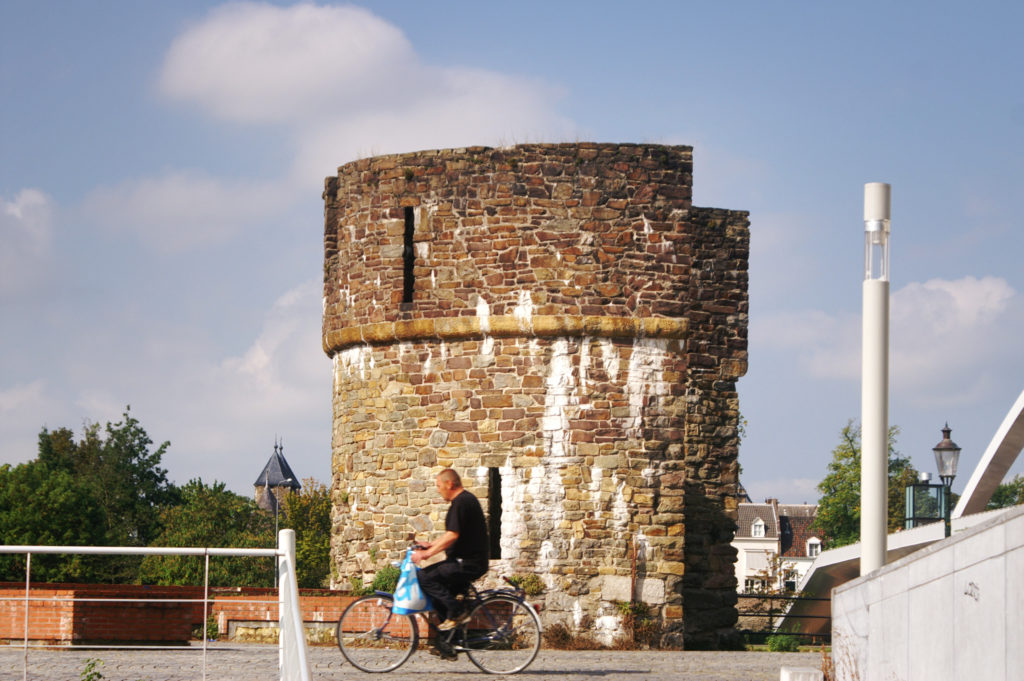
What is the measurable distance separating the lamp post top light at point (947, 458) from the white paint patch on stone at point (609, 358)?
6.35 meters

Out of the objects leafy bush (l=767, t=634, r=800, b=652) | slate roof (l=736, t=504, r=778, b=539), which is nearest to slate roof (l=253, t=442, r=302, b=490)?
slate roof (l=736, t=504, r=778, b=539)

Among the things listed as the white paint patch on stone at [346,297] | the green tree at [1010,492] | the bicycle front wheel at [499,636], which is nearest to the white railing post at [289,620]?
the bicycle front wheel at [499,636]

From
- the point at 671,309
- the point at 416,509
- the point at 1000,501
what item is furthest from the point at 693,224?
the point at 1000,501

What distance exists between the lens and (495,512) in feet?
58.3

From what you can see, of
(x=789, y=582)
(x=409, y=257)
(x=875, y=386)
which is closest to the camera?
(x=875, y=386)

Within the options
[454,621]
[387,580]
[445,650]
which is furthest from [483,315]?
[445,650]

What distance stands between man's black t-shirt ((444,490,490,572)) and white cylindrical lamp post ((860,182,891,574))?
307cm

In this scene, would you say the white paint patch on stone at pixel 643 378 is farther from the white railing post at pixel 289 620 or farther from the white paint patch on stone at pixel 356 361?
the white railing post at pixel 289 620

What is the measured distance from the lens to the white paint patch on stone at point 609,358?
17734mm

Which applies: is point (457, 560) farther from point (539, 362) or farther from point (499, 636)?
point (539, 362)

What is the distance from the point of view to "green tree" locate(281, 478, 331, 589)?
154 ft

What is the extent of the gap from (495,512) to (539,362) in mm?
1997

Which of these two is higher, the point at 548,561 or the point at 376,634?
the point at 548,561

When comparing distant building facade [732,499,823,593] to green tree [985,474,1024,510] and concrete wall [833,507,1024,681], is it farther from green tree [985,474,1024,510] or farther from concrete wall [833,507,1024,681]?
concrete wall [833,507,1024,681]
